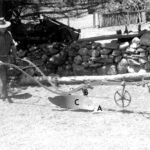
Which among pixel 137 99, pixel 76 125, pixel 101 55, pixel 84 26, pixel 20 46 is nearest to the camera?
pixel 76 125

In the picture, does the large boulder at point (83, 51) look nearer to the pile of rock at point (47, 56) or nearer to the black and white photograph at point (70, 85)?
the black and white photograph at point (70, 85)

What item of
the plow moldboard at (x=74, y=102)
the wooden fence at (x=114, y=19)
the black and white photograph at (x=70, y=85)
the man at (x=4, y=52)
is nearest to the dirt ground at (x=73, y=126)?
the black and white photograph at (x=70, y=85)

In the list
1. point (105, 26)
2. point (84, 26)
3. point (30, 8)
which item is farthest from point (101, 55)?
point (84, 26)

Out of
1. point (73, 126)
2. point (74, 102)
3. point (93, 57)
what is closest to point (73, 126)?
point (73, 126)

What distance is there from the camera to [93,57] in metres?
10.4

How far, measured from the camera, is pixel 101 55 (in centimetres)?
1044

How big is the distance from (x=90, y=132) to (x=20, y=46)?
7494 mm

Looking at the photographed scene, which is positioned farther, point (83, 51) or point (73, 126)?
point (83, 51)

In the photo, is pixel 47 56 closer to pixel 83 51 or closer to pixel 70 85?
pixel 83 51

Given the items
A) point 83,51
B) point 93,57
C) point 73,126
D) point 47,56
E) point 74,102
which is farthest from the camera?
point 47,56

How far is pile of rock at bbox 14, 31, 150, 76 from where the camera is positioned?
9.77 metres

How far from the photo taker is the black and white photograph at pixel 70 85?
205 inches

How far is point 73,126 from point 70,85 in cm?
352

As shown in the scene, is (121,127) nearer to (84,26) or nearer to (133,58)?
(133,58)
